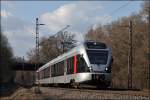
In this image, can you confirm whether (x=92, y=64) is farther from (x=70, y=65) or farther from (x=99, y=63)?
(x=70, y=65)

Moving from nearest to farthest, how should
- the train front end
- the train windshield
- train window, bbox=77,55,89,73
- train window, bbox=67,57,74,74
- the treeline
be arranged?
the train front end, the train windshield, train window, bbox=77,55,89,73, train window, bbox=67,57,74,74, the treeline

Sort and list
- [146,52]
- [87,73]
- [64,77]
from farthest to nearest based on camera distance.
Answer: [146,52], [64,77], [87,73]

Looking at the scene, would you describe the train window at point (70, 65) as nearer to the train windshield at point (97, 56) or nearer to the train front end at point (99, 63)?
the train front end at point (99, 63)

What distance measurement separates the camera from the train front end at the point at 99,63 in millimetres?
29141

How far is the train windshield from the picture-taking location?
1155 inches

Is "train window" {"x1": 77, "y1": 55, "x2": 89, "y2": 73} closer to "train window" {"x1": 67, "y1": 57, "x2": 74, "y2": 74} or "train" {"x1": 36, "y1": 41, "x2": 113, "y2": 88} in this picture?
"train" {"x1": 36, "y1": 41, "x2": 113, "y2": 88}

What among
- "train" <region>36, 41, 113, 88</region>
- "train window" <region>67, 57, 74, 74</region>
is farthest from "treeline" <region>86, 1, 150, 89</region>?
"train" <region>36, 41, 113, 88</region>

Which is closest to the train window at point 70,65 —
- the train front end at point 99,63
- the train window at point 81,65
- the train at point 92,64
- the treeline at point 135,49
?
the train at point 92,64

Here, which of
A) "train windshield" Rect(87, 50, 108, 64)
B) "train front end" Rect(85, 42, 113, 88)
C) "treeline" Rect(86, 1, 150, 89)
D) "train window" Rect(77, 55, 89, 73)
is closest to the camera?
"train front end" Rect(85, 42, 113, 88)

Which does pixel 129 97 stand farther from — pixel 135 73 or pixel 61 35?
pixel 135 73

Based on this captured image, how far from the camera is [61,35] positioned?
183ft

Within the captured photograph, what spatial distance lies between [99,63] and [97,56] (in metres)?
0.60

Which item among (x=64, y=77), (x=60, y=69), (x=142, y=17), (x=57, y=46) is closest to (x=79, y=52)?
(x=64, y=77)

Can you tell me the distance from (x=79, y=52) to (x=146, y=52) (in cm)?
3780
